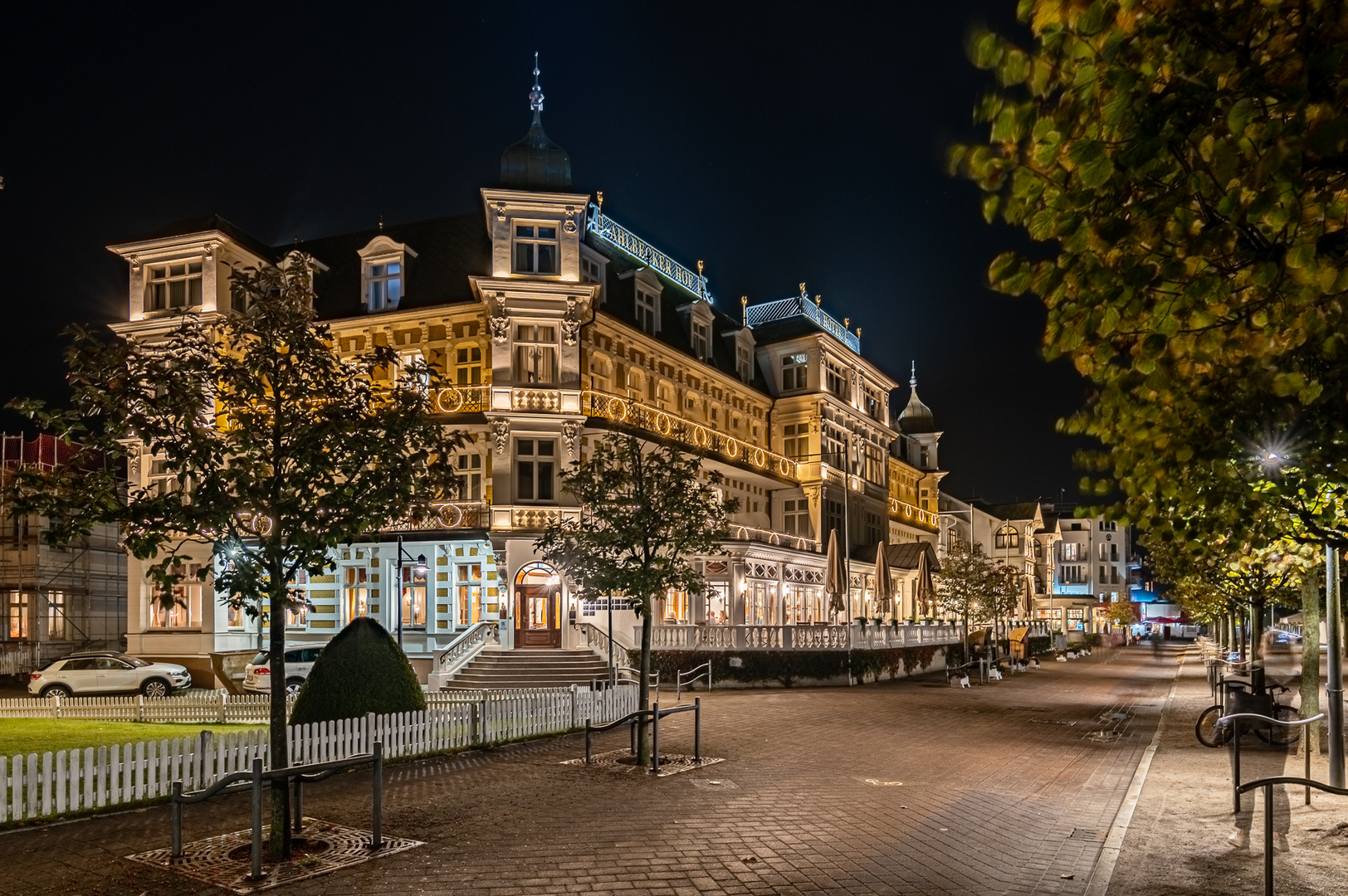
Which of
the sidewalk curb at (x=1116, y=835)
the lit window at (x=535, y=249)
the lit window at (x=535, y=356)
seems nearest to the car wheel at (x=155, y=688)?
the lit window at (x=535, y=356)

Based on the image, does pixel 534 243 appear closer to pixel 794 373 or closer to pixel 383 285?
pixel 383 285

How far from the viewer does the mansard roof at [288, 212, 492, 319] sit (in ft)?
121

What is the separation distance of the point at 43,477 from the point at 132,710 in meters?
17.2

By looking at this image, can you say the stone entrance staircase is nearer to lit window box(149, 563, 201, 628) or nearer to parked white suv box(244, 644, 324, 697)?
parked white suv box(244, 644, 324, 697)

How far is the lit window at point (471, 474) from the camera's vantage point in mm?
35531

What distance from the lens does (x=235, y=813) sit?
39.6 feet

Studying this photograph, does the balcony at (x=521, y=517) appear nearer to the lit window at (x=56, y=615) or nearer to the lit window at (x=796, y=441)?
the lit window at (x=796, y=441)

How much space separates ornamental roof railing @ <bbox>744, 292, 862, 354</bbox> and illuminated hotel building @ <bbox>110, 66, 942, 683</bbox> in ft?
30.1

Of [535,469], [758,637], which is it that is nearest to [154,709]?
[535,469]

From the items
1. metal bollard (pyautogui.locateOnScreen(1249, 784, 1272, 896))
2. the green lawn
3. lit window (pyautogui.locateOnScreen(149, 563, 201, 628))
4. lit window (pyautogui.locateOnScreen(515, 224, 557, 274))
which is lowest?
the green lawn

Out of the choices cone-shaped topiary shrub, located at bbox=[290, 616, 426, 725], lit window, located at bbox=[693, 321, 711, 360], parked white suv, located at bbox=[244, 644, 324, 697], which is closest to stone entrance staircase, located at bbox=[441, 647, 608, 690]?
parked white suv, located at bbox=[244, 644, 324, 697]

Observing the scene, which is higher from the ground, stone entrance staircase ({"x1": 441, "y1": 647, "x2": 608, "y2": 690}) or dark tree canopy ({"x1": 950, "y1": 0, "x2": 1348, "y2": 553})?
dark tree canopy ({"x1": 950, "y1": 0, "x2": 1348, "y2": 553})

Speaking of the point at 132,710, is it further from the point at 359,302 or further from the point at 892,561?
the point at 892,561

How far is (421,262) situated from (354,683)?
24.4 m
